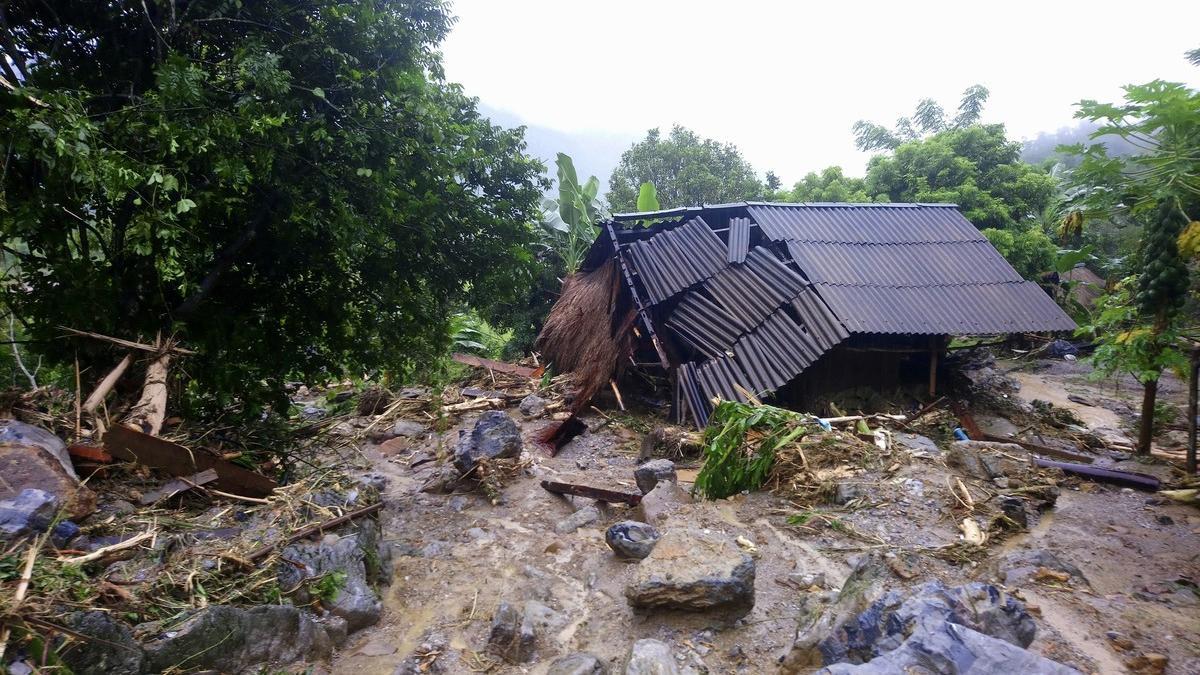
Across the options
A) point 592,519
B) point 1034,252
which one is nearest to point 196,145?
point 592,519

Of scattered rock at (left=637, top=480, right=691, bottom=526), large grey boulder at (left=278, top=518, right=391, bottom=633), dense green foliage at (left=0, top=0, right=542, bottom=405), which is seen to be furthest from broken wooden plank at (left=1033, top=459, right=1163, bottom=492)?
large grey boulder at (left=278, top=518, right=391, bottom=633)

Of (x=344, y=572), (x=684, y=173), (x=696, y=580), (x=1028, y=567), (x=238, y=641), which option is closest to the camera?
(x=238, y=641)

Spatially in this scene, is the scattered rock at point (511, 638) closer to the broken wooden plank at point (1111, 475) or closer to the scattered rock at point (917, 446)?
the scattered rock at point (917, 446)

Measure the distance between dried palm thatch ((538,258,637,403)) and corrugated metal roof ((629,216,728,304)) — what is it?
24.3 inches

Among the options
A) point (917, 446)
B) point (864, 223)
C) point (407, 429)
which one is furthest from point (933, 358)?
point (407, 429)

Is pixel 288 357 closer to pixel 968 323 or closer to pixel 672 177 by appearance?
pixel 968 323

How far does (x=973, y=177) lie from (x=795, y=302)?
1285 cm

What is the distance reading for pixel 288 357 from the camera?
6121 mm

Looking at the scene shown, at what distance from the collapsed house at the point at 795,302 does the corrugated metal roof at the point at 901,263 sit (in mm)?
26

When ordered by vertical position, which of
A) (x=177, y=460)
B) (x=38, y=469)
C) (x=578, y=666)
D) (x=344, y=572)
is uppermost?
(x=38, y=469)

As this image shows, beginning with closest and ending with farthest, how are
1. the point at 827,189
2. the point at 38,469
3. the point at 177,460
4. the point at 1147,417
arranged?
the point at 38,469, the point at 177,460, the point at 1147,417, the point at 827,189

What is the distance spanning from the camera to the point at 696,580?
12.6 feet

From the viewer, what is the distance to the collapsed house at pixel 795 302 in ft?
28.3

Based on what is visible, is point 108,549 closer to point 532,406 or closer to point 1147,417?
point 532,406
